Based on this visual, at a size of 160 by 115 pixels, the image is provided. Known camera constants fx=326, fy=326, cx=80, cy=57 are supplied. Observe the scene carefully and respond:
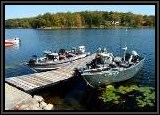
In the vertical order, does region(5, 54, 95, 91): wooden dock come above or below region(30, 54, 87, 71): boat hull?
below

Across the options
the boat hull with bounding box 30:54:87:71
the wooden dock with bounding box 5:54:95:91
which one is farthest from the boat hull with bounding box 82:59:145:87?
the boat hull with bounding box 30:54:87:71

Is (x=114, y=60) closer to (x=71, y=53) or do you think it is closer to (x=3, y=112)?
(x=71, y=53)

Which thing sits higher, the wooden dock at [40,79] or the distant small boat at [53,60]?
the distant small boat at [53,60]

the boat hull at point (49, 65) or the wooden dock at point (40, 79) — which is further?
the boat hull at point (49, 65)

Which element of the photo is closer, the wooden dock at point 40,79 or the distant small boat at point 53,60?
the wooden dock at point 40,79

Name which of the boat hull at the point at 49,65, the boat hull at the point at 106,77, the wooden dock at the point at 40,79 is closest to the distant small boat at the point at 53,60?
the boat hull at the point at 49,65

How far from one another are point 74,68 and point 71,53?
9.33ft

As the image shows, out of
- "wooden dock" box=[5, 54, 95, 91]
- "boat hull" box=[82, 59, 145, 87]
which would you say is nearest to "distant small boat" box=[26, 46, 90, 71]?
"wooden dock" box=[5, 54, 95, 91]

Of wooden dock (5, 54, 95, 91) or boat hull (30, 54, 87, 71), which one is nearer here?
wooden dock (5, 54, 95, 91)

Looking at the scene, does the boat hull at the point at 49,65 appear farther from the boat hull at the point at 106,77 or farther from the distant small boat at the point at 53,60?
the boat hull at the point at 106,77

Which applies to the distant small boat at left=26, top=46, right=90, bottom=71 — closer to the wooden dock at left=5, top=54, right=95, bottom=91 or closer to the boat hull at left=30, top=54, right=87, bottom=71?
the boat hull at left=30, top=54, right=87, bottom=71

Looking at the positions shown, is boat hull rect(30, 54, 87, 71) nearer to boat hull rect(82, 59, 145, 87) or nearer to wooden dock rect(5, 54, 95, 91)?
wooden dock rect(5, 54, 95, 91)

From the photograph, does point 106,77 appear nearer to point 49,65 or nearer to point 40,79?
point 40,79

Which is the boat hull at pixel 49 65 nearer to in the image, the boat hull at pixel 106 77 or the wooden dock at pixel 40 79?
the wooden dock at pixel 40 79
